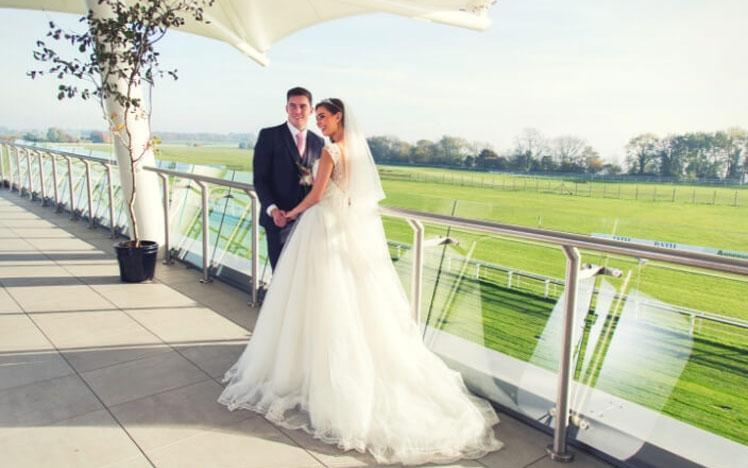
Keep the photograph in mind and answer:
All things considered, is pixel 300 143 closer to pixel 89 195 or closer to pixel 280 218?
pixel 280 218

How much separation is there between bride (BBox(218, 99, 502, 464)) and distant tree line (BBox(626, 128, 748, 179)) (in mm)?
96591

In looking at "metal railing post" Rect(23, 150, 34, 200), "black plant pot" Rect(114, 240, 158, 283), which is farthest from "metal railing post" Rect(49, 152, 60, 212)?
"black plant pot" Rect(114, 240, 158, 283)

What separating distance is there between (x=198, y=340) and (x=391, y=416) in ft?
5.72

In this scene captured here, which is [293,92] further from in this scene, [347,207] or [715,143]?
[715,143]

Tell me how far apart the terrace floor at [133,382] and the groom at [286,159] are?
3.27 feet

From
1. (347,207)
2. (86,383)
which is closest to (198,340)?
(86,383)

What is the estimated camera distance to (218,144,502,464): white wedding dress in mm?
2367

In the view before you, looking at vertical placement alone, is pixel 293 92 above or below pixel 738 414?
above

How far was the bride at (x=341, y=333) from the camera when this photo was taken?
245 centimetres

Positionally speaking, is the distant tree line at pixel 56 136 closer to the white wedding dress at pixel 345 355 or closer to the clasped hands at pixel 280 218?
the clasped hands at pixel 280 218

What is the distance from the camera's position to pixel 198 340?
11.7 ft

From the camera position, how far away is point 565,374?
2.29 meters

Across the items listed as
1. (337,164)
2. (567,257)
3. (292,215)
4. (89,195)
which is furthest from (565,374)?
(89,195)

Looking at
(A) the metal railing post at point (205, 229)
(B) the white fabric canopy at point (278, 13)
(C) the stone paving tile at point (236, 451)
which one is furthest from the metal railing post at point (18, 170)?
(C) the stone paving tile at point (236, 451)
